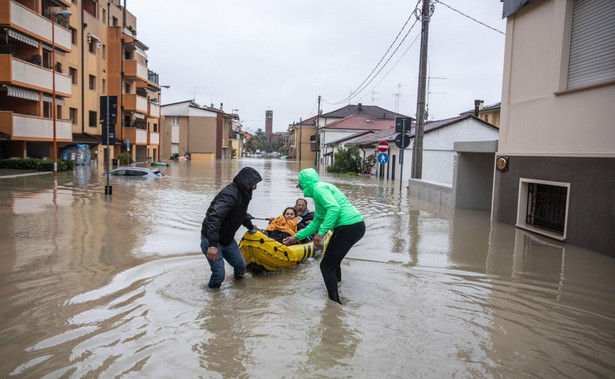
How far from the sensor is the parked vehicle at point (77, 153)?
32.7 metres

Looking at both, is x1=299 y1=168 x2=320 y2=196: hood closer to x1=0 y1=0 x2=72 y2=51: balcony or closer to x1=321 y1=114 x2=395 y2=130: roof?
x1=0 y1=0 x2=72 y2=51: balcony

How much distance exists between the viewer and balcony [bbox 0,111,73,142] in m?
23.9

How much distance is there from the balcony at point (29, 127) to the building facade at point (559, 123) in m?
22.6

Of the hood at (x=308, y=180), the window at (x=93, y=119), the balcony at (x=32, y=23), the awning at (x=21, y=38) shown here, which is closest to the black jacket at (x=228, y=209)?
the hood at (x=308, y=180)

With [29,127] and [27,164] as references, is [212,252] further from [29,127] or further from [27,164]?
[29,127]

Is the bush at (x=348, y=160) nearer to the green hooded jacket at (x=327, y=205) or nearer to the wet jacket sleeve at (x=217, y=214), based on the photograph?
the green hooded jacket at (x=327, y=205)

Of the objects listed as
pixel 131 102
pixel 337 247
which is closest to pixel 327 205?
pixel 337 247

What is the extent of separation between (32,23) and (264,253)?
24.3 m

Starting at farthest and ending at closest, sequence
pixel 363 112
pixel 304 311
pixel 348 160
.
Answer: pixel 363 112
pixel 348 160
pixel 304 311

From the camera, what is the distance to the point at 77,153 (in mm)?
33000

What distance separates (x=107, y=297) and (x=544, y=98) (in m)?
9.78

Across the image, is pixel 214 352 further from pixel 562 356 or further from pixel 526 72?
pixel 526 72

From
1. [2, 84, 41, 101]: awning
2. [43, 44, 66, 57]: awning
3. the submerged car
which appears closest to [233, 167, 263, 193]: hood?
the submerged car

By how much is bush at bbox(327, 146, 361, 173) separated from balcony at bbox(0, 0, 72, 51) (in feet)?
68.9
